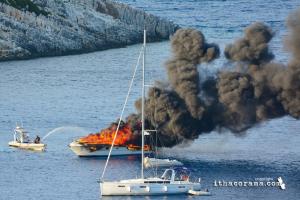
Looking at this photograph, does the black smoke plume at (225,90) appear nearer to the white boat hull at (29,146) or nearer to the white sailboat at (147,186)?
the white boat hull at (29,146)

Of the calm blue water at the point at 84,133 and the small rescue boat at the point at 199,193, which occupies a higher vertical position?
the small rescue boat at the point at 199,193

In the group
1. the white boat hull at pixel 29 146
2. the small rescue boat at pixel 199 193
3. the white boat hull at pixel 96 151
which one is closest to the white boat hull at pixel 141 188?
the small rescue boat at pixel 199 193

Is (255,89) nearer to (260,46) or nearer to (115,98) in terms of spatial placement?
(260,46)

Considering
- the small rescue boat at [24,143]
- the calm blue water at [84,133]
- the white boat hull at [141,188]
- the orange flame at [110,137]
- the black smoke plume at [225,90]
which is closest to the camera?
the white boat hull at [141,188]

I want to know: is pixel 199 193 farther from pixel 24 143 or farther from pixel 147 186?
pixel 24 143

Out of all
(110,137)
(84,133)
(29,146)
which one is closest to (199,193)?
(110,137)

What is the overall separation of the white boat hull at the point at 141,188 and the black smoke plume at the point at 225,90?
15.1m

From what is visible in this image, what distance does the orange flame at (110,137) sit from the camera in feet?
435

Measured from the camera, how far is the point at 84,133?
145 m

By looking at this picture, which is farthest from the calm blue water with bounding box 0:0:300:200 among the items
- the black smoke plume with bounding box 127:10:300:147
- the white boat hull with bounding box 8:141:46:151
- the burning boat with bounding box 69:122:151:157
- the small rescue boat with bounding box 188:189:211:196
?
the black smoke plume with bounding box 127:10:300:147

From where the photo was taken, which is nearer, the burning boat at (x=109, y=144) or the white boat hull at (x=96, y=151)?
the burning boat at (x=109, y=144)

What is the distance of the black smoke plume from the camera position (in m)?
132

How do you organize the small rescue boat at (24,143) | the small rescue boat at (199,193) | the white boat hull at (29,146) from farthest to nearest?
the small rescue boat at (24,143)
the white boat hull at (29,146)
the small rescue boat at (199,193)

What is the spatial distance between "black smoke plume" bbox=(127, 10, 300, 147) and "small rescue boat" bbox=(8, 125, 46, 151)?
26.3 feet
